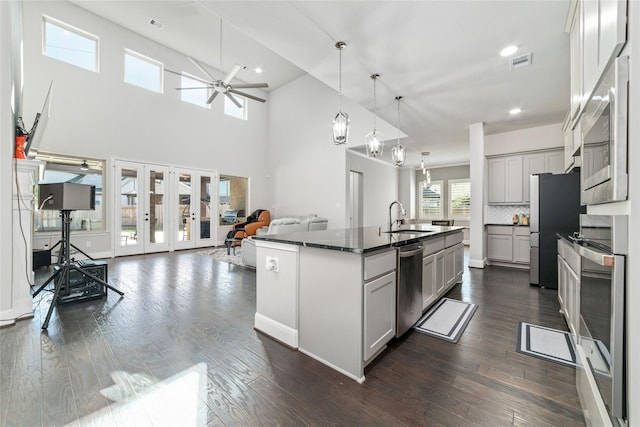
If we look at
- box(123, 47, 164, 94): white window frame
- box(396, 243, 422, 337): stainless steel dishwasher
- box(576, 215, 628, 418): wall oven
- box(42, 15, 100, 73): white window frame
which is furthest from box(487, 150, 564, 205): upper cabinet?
box(42, 15, 100, 73): white window frame

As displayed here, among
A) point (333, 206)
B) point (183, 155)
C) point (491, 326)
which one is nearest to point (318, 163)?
point (333, 206)

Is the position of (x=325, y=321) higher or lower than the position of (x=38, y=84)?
lower

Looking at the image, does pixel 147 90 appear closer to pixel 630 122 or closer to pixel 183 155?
pixel 183 155

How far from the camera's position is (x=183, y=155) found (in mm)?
7207

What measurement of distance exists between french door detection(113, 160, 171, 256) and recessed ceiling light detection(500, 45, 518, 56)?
24.0 feet

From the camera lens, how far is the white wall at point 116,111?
5.12 meters

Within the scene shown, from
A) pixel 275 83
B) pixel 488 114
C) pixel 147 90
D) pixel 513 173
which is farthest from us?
pixel 275 83

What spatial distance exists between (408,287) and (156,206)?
6.85 metres

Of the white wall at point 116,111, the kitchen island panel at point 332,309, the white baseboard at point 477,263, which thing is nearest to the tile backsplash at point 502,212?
the white baseboard at point 477,263

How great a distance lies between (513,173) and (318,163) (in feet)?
15.6

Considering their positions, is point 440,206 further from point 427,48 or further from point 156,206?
point 156,206

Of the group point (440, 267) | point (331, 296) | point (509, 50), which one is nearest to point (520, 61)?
point (509, 50)

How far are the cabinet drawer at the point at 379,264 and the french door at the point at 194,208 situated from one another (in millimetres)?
6743

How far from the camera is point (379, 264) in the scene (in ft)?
6.12
